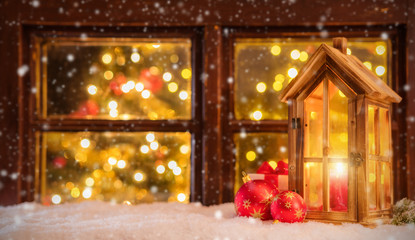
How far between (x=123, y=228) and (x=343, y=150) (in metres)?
0.71

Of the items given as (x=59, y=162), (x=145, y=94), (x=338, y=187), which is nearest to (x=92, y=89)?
(x=145, y=94)

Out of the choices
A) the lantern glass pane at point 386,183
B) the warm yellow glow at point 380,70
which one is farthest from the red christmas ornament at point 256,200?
the warm yellow glow at point 380,70

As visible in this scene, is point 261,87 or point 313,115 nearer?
point 313,115

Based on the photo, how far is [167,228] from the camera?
1.24 metres

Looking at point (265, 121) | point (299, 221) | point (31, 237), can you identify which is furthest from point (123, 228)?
point (265, 121)

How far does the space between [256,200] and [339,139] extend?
32 cm

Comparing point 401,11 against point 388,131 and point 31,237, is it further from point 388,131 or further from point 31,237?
point 31,237

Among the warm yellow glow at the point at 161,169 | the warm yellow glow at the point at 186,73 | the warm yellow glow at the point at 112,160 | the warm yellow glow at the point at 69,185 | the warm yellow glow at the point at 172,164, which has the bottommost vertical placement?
the warm yellow glow at the point at 69,185

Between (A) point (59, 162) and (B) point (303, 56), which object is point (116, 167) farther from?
(B) point (303, 56)

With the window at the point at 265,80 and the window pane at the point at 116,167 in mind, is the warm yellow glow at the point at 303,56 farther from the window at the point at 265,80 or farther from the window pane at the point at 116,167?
the window pane at the point at 116,167

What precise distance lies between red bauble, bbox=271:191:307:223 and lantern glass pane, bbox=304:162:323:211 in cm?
7

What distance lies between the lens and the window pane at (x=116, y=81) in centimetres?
187

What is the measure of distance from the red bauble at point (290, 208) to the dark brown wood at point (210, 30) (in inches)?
19.4

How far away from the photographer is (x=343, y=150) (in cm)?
138
